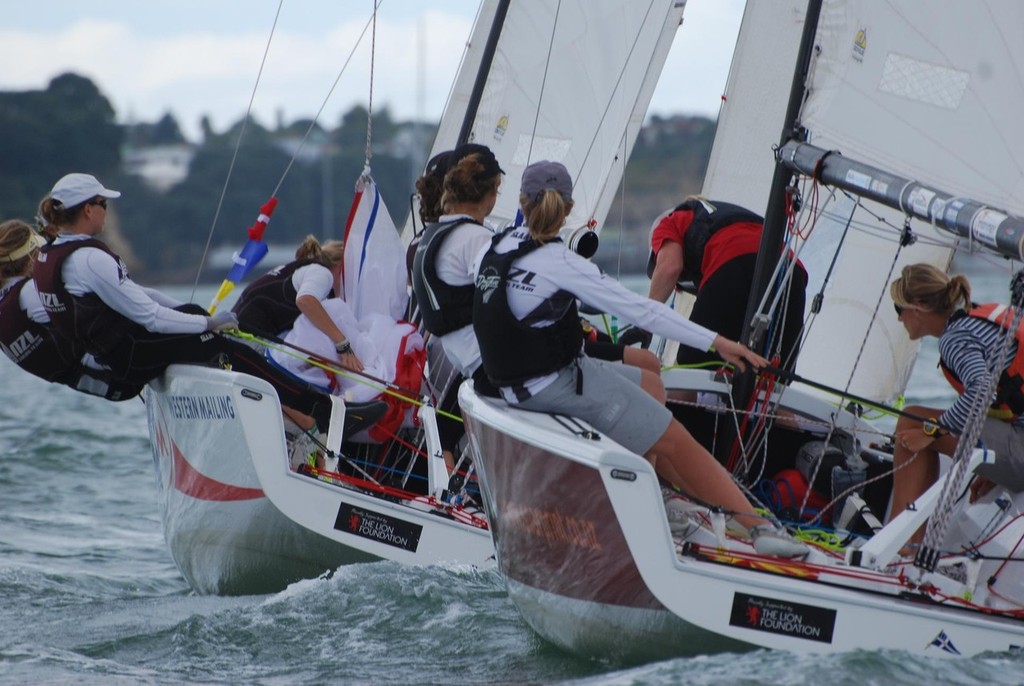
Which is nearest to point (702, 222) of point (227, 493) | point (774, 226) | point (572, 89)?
point (774, 226)

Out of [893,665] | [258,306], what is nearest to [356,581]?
[258,306]

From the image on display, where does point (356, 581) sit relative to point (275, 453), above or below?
below

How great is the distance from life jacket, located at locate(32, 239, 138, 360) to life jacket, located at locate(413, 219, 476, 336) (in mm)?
999

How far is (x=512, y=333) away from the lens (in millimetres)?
4012

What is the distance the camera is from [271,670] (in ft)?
13.9

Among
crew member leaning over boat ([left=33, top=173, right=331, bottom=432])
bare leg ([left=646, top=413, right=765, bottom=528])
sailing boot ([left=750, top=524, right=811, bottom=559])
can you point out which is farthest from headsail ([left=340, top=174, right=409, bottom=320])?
sailing boot ([left=750, top=524, right=811, bottom=559])

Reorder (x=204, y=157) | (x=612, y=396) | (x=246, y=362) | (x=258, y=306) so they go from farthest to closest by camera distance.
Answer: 1. (x=204, y=157)
2. (x=258, y=306)
3. (x=246, y=362)
4. (x=612, y=396)

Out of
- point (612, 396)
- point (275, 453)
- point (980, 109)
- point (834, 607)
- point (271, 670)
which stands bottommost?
point (271, 670)

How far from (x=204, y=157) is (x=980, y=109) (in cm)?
6992

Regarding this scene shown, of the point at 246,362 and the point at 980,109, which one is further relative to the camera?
the point at 246,362

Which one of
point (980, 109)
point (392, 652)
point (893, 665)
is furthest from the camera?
point (980, 109)

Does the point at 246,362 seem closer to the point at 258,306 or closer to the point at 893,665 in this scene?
the point at 258,306

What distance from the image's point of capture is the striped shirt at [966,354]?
4197 mm

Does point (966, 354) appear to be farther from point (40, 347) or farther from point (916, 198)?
point (40, 347)
